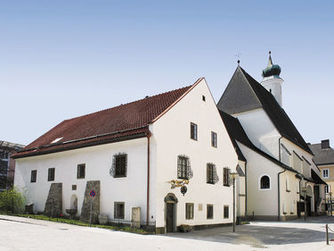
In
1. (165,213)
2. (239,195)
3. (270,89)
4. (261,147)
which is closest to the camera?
(165,213)

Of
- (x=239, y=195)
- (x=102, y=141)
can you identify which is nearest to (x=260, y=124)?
(x=239, y=195)

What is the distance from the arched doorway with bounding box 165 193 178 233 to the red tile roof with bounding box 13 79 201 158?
379 cm

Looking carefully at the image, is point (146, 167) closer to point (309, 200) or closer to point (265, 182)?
point (265, 182)

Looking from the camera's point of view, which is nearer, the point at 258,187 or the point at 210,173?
the point at 210,173

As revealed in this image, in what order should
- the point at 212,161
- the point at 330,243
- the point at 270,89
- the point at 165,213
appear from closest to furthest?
the point at 330,243
the point at 165,213
the point at 212,161
the point at 270,89

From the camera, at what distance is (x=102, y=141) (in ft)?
69.1

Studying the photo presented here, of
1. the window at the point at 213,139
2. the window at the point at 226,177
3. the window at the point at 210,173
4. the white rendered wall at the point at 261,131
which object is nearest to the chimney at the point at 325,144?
the white rendered wall at the point at 261,131

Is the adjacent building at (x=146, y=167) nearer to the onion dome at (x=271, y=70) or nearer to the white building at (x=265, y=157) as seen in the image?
the white building at (x=265, y=157)

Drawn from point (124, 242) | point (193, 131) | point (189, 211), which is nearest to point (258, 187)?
point (193, 131)

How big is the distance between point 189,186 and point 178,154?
7.12ft

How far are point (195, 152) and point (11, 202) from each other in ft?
47.2

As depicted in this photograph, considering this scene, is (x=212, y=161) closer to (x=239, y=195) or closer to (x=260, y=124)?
(x=239, y=195)

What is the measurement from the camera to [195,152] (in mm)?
22484

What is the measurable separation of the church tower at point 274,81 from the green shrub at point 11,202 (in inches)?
1517
